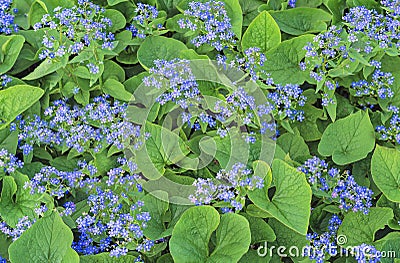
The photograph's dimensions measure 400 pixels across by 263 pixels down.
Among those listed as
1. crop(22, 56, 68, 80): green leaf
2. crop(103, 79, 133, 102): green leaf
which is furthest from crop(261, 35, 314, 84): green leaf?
crop(22, 56, 68, 80): green leaf

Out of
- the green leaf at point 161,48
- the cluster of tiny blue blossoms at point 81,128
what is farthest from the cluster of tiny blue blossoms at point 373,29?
the cluster of tiny blue blossoms at point 81,128

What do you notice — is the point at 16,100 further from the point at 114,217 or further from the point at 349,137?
the point at 349,137

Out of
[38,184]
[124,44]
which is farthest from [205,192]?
[124,44]

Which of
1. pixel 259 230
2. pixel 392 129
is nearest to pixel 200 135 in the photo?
pixel 259 230

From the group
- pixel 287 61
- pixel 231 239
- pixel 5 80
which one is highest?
pixel 287 61

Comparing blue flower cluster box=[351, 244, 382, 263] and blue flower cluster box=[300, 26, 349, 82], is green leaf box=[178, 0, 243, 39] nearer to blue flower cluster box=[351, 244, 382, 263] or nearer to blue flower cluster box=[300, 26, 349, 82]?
blue flower cluster box=[300, 26, 349, 82]

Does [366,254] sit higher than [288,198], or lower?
lower
